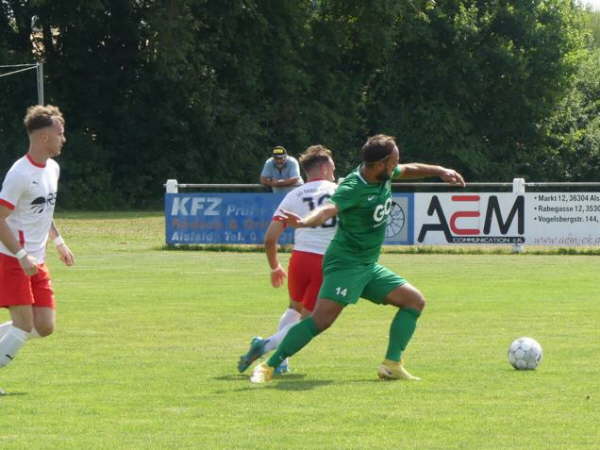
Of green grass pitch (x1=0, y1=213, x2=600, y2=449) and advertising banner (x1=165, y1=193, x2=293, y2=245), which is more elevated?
green grass pitch (x1=0, y1=213, x2=600, y2=449)

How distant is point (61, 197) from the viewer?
142ft

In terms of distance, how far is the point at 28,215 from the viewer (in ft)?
28.9

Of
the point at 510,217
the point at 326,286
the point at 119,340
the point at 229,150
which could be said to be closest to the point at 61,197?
the point at 229,150

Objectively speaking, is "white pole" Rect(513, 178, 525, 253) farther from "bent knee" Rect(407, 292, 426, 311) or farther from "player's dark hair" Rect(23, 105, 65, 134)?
"player's dark hair" Rect(23, 105, 65, 134)

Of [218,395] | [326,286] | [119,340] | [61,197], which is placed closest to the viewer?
[218,395]

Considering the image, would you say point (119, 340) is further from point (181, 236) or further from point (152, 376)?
point (181, 236)

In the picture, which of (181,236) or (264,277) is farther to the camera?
(181,236)

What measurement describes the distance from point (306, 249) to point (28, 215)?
7.65ft

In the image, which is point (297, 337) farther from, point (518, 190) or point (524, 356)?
point (518, 190)

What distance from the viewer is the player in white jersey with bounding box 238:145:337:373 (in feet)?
32.5

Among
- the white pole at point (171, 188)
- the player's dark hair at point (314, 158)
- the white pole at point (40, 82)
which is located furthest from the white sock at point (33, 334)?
the white pole at point (40, 82)

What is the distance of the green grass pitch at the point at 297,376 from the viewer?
7.27 m

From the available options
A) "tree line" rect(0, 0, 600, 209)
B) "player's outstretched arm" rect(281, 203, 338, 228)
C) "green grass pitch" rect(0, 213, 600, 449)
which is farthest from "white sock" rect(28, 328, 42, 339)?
"tree line" rect(0, 0, 600, 209)

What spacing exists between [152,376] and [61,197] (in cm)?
3442
